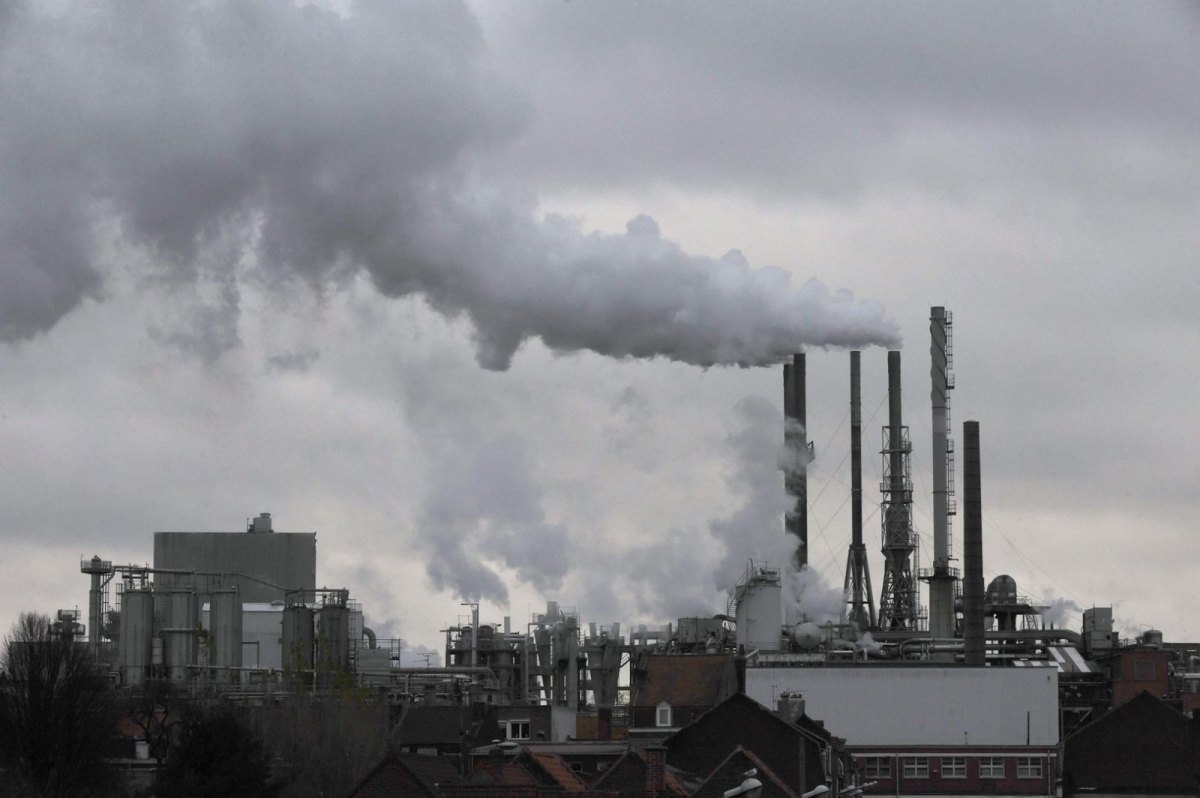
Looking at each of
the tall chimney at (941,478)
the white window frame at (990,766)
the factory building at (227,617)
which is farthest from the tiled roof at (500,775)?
the tall chimney at (941,478)

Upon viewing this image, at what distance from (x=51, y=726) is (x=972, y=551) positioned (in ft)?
169

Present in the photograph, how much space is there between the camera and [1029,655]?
114 metres

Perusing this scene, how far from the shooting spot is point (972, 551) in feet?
343

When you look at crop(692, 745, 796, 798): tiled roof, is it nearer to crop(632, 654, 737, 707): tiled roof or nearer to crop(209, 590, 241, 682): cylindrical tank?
crop(632, 654, 737, 707): tiled roof

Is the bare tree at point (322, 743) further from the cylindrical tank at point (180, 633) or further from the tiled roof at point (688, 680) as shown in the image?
the cylindrical tank at point (180, 633)

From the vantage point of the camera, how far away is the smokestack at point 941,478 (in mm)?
119750

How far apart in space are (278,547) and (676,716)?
4087 cm

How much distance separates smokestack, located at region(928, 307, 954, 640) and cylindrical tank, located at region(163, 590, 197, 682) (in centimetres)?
3973

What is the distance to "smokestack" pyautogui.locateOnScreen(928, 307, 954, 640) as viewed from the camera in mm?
119750

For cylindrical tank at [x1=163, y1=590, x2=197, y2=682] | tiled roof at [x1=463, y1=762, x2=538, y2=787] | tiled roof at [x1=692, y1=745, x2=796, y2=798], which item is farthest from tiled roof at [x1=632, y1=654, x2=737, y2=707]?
tiled roof at [x1=463, y1=762, x2=538, y2=787]

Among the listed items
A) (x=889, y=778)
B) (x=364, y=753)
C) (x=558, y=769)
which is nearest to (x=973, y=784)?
(x=889, y=778)

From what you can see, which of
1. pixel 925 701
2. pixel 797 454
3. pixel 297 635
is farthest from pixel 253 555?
pixel 925 701

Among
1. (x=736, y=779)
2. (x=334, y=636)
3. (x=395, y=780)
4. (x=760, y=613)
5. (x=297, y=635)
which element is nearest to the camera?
(x=395, y=780)

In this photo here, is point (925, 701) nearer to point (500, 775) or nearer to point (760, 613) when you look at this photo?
point (760, 613)
